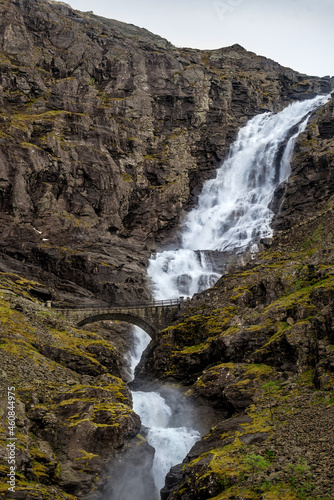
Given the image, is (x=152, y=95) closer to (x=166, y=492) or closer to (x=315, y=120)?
(x=315, y=120)

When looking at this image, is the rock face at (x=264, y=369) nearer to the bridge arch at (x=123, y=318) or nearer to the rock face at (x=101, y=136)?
the bridge arch at (x=123, y=318)

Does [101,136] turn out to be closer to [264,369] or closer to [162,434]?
[162,434]

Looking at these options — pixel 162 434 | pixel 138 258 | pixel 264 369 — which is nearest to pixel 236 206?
pixel 138 258

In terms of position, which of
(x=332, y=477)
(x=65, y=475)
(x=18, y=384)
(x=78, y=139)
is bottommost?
(x=332, y=477)

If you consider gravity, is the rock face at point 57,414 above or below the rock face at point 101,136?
below

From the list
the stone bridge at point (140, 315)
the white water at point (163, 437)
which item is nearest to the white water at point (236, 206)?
the stone bridge at point (140, 315)

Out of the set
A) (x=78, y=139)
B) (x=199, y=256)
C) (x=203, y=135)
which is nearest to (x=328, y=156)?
(x=199, y=256)

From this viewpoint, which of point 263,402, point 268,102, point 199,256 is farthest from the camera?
point 268,102

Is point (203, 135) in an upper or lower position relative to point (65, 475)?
upper

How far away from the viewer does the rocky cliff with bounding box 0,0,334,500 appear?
1973 cm

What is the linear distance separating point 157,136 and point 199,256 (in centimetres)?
3797

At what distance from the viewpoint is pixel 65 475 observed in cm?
1972

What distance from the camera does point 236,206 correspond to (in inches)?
2948

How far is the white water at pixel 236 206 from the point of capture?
62.2 metres
